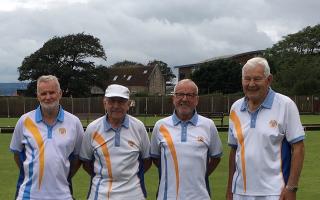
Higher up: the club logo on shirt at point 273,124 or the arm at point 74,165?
the club logo on shirt at point 273,124

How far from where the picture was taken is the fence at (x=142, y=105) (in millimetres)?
47406

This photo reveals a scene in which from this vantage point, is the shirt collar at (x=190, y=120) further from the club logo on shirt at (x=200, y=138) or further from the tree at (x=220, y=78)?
the tree at (x=220, y=78)

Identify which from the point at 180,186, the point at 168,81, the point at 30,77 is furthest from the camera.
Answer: the point at 168,81

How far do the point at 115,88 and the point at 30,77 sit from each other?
71.5 meters

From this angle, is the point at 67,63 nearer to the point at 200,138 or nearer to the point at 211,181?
the point at 211,181

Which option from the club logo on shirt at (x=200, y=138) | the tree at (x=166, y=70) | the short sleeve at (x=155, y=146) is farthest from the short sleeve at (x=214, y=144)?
the tree at (x=166, y=70)

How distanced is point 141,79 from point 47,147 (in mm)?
89472

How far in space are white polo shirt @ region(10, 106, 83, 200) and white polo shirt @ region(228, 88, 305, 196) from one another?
1.60 meters

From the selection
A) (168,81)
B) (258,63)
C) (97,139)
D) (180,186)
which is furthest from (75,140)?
(168,81)

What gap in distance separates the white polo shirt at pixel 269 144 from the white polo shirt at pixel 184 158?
46cm

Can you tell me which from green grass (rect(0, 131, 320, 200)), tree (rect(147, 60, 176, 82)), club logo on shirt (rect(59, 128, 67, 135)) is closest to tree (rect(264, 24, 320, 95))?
tree (rect(147, 60, 176, 82))

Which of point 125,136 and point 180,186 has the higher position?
point 125,136

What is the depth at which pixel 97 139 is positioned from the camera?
17.0ft

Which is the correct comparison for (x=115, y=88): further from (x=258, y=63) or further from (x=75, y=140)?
(x=258, y=63)
